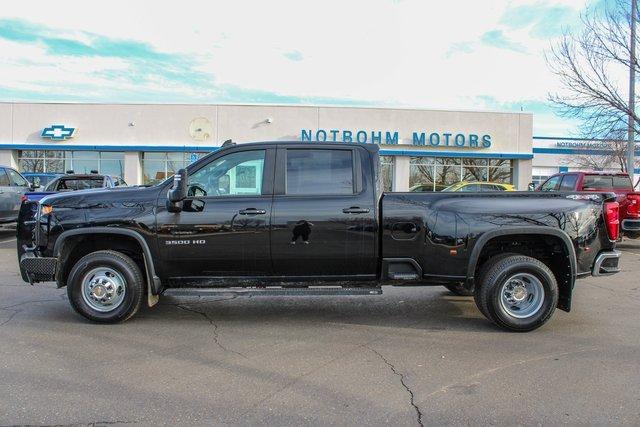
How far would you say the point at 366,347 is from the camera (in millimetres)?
5098

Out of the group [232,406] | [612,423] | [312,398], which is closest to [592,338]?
[612,423]

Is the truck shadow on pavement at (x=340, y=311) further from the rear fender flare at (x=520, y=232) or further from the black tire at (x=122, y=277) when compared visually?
the rear fender flare at (x=520, y=232)

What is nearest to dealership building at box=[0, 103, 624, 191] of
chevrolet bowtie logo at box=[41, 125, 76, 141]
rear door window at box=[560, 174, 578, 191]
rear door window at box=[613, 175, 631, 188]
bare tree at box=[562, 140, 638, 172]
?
chevrolet bowtie logo at box=[41, 125, 76, 141]

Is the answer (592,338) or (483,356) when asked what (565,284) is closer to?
(592,338)

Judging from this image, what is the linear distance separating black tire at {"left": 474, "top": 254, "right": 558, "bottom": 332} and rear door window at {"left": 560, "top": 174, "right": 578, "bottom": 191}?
8681mm

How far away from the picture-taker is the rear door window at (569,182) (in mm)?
13234

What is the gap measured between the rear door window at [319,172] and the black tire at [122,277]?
1861 millimetres

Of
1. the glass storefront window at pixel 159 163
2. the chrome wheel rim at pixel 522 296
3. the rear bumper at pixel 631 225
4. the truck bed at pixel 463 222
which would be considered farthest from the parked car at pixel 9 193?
the rear bumper at pixel 631 225

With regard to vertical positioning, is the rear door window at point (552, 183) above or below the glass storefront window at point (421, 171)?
below

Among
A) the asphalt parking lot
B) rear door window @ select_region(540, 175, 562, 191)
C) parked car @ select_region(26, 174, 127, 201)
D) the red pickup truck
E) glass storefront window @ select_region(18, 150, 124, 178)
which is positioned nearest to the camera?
the asphalt parking lot

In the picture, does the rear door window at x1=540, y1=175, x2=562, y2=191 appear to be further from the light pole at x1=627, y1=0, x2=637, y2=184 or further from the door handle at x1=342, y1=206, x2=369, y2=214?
the door handle at x1=342, y1=206, x2=369, y2=214

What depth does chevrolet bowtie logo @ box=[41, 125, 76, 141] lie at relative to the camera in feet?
88.7

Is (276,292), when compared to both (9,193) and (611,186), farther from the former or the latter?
(9,193)

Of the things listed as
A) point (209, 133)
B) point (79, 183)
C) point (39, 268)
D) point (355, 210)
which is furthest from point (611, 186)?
point (209, 133)
